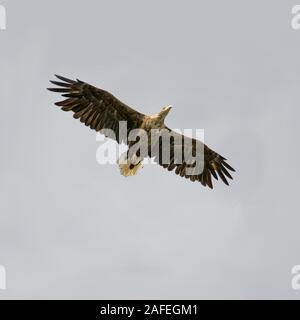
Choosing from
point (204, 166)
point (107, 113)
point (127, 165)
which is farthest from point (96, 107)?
point (204, 166)

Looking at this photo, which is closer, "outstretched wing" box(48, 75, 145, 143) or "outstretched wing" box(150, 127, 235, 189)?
"outstretched wing" box(48, 75, 145, 143)

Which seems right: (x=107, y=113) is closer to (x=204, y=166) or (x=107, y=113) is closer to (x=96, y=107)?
(x=96, y=107)

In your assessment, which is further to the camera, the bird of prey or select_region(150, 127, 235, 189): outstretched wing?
select_region(150, 127, 235, 189): outstretched wing

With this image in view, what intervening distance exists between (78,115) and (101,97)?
924mm

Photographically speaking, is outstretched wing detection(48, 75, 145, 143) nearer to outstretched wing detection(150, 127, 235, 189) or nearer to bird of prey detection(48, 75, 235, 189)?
bird of prey detection(48, 75, 235, 189)

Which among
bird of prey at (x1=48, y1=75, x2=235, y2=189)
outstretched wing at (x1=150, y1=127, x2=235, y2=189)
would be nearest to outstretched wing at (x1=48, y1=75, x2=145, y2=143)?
bird of prey at (x1=48, y1=75, x2=235, y2=189)

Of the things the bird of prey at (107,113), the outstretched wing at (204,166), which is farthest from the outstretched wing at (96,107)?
the outstretched wing at (204,166)

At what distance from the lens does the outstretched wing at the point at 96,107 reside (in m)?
25.6

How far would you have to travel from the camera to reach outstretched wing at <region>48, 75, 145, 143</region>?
84.0 feet

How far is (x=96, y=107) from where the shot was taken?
85.3 feet

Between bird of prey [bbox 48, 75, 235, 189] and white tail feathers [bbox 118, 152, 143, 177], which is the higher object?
bird of prey [bbox 48, 75, 235, 189]

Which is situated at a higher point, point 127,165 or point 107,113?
→ point 107,113

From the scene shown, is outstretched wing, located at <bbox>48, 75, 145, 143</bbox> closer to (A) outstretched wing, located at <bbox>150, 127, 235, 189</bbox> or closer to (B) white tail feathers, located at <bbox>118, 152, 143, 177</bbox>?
(B) white tail feathers, located at <bbox>118, 152, 143, 177</bbox>
